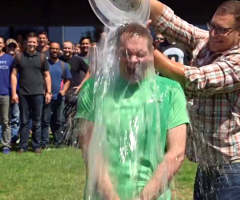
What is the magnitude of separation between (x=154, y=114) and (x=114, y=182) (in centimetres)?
39

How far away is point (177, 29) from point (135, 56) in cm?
85

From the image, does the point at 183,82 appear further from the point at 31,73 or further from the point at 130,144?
the point at 31,73

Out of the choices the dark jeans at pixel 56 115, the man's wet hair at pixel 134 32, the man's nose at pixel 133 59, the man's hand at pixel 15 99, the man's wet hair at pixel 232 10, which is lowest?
the dark jeans at pixel 56 115

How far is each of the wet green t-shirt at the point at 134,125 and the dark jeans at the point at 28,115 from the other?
6623 millimetres

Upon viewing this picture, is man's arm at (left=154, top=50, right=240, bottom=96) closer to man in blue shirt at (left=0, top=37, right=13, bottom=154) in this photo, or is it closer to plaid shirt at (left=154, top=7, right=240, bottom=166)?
plaid shirt at (left=154, top=7, right=240, bottom=166)

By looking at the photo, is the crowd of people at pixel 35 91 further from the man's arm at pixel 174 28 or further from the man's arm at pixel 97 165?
the man's arm at pixel 97 165

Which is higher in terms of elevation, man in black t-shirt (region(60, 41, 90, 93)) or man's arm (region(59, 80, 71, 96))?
man in black t-shirt (region(60, 41, 90, 93))

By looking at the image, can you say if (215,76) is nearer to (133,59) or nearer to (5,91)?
(133,59)

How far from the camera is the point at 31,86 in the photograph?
9188 millimetres

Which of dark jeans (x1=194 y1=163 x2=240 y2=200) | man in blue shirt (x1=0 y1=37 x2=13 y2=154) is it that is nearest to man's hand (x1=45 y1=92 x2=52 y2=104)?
man in blue shirt (x1=0 y1=37 x2=13 y2=154)

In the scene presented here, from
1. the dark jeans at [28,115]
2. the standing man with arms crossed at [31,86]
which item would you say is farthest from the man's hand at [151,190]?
the dark jeans at [28,115]

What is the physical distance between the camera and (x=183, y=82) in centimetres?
288

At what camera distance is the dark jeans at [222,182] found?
3080 mm

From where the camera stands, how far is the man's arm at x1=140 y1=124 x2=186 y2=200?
105 inches
